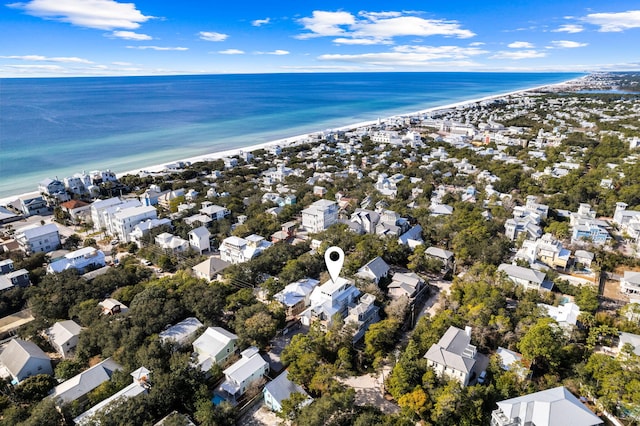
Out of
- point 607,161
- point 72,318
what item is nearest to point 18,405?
point 72,318

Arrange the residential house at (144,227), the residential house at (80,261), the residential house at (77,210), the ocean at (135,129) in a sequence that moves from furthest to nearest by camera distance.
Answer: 1. the ocean at (135,129)
2. the residential house at (77,210)
3. the residential house at (144,227)
4. the residential house at (80,261)

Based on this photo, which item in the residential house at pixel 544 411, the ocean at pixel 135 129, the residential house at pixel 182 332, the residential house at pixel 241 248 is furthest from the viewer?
the ocean at pixel 135 129

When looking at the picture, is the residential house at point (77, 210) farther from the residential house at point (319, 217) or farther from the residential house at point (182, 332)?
the residential house at point (182, 332)

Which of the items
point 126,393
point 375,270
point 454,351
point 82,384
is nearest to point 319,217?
point 375,270

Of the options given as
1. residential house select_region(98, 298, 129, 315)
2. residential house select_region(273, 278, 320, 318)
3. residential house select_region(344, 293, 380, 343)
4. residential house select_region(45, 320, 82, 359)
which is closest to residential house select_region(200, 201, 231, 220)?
residential house select_region(98, 298, 129, 315)

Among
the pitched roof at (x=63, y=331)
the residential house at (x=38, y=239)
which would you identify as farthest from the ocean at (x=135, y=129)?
the pitched roof at (x=63, y=331)

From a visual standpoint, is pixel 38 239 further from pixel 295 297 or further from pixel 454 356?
pixel 454 356
